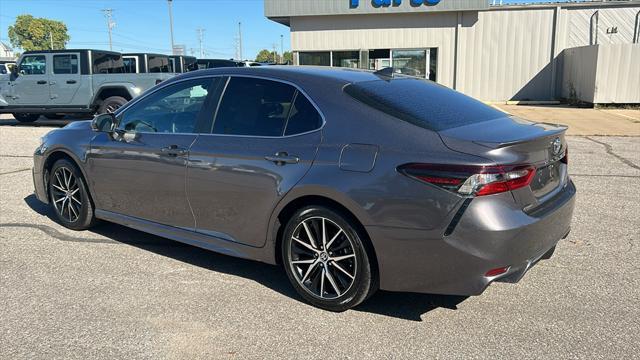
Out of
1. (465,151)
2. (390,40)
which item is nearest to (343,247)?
(465,151)

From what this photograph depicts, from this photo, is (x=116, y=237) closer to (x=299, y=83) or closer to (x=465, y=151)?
(x=299, y=83)

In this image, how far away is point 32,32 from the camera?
426 feet

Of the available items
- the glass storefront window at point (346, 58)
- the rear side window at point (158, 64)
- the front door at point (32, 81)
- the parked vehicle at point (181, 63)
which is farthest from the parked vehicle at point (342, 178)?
the glass storefront window at point (346, 58)

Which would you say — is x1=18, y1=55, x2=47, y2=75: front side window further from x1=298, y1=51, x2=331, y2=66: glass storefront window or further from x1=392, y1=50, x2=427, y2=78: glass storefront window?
x1=392, y1=50, x2=427, y2=78: glass storefront window

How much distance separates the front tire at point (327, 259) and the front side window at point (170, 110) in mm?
1302

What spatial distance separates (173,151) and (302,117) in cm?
118

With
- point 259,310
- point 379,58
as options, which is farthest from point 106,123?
point 379,58

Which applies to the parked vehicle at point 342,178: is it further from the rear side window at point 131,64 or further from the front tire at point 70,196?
the rear side window at point 131,64

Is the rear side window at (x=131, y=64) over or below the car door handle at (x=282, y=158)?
over

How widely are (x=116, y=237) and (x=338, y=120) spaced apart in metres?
2.86

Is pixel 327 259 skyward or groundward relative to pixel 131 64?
groundward

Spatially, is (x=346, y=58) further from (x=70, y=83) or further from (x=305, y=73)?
(x=305, y=73)

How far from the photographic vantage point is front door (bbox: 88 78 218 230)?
13.9 feet

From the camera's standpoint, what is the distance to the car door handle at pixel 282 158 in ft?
11.6
